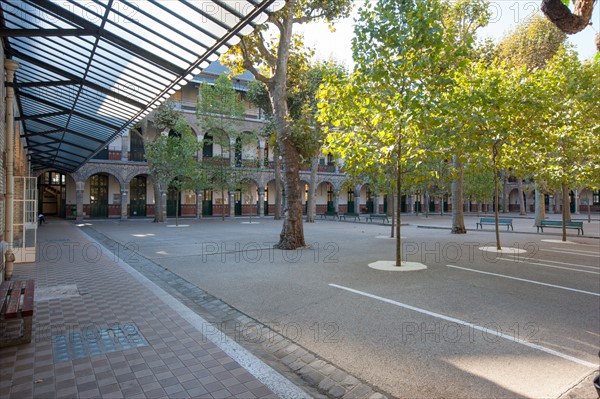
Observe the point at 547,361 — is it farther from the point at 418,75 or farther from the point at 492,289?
the point at 418,75

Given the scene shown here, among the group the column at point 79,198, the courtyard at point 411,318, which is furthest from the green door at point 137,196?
the courtyard at point 411,318

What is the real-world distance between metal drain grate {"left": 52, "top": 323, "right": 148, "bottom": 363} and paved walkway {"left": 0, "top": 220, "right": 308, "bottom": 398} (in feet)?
0.03

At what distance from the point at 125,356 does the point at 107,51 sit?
234 inches

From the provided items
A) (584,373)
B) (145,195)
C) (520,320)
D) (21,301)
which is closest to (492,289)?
(520,320)

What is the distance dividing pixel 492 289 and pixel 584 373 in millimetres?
3576

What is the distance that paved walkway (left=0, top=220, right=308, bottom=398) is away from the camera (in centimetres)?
336

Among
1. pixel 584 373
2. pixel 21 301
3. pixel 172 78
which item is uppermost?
pixel 172 78

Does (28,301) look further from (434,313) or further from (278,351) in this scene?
(434,313)

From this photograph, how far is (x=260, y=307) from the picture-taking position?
20.1 feet

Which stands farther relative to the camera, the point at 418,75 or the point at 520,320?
the point at 418,75

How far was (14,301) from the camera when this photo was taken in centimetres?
454

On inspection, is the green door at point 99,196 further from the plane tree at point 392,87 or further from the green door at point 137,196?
the plane tree at point 392,87

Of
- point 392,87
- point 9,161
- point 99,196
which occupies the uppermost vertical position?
point 392,87

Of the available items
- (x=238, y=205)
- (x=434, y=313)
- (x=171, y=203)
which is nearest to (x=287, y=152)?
(x=434, y=313)
